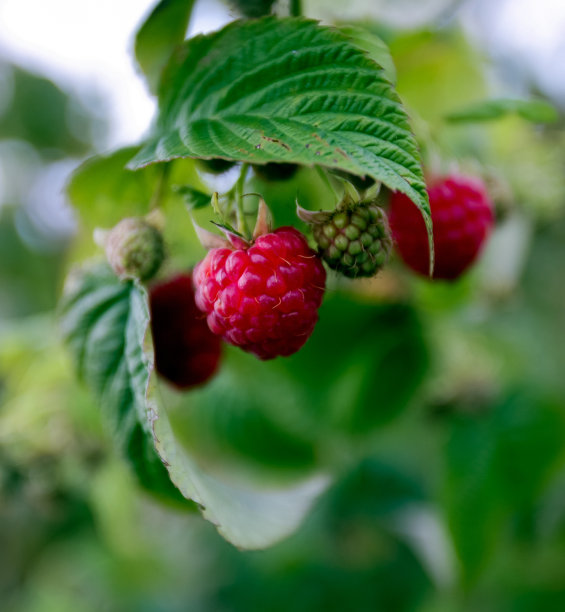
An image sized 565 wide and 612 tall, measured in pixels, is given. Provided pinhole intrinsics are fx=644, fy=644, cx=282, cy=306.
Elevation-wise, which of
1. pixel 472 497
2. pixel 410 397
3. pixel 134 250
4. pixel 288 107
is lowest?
pixel 472 497

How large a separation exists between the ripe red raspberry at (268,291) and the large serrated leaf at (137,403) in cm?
7

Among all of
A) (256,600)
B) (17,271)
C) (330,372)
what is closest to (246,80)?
(330,372)

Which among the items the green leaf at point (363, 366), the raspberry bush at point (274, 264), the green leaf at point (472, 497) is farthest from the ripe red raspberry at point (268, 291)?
the green leaf at point (472, 497)

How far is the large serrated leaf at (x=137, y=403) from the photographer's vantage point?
56 cm

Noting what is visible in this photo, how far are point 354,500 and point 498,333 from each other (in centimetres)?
95

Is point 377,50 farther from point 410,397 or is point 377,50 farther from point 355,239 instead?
point 410,397

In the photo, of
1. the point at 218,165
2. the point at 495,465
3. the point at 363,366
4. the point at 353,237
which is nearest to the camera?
the point at 353,237

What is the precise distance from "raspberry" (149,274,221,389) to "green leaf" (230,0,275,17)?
0.98 ft

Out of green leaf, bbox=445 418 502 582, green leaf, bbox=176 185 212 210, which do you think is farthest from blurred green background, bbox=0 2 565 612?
green leaf, bbox=176 185 212 210

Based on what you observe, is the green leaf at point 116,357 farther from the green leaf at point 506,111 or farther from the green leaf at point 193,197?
the green leaf at point 506,111

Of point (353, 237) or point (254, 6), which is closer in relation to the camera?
point (353, 237)

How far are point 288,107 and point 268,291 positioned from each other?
0.16 m

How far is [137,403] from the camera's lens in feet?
2.13

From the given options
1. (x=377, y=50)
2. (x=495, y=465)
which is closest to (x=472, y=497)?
(x=495, y=465)
